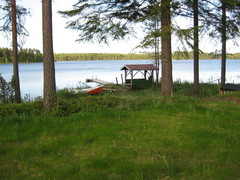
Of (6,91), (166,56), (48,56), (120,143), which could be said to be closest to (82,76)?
(6,91)

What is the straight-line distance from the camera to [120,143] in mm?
4668

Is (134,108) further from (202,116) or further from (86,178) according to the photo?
(86,178)

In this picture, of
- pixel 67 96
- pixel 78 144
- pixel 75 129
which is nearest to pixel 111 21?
pixel 67 96

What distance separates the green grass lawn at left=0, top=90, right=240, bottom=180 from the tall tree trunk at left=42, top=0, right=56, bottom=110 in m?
0.36

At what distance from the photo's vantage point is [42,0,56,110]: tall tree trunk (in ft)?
25.1

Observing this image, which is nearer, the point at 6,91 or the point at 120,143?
the point at 120,143

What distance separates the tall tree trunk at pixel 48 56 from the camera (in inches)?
302

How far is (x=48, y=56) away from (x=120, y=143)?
4.55 meters

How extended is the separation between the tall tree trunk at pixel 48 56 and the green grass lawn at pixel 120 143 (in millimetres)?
358

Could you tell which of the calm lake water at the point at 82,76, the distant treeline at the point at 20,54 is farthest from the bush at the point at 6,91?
the distant treeline at the point at 20,54

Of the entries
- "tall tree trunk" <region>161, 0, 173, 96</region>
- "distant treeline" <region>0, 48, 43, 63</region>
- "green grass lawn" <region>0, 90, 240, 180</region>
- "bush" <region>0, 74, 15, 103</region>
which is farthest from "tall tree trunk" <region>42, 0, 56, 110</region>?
"distant treeline" <region>0, 48, 43, 63</region>

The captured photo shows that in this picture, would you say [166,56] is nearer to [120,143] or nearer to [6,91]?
[120,143]

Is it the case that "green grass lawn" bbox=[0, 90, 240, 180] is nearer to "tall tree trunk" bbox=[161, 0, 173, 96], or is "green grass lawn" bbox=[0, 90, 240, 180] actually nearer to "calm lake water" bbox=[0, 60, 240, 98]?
"tall tree trunk" bbox=[161, 0, 173, 96]

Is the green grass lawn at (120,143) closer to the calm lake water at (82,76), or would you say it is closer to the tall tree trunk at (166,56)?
the tall tree trunk at (166,56)
